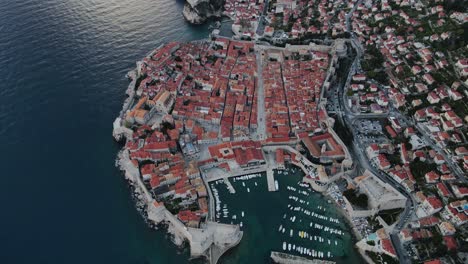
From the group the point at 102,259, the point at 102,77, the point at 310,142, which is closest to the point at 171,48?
the point at 102,77

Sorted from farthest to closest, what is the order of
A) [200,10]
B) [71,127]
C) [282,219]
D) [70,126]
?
[200,10] → [70,126] → [71,127] → [282,219]

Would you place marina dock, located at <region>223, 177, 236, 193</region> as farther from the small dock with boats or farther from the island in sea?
the small dock with boats

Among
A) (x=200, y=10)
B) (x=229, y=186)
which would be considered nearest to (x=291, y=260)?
(x=229, y=186)

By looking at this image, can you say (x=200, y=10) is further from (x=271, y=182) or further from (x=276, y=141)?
(x=271, y=182)

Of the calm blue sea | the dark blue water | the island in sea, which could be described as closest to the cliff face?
the calm blue sea

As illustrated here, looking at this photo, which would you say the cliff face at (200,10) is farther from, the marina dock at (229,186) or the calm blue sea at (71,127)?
the marina dock at (229,186)
